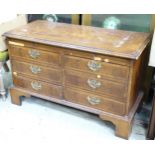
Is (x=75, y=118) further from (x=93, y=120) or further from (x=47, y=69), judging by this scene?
(x=47, y=69)

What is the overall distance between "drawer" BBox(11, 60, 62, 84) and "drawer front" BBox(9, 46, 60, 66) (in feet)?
0.16

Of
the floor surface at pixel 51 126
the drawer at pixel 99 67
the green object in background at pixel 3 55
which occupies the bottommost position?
the floor surface at pixel 51 126

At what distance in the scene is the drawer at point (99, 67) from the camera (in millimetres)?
1512

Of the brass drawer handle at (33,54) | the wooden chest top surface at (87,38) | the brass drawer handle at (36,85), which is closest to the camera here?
the wooden chest top surface at (87,38)

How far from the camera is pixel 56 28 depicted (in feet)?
6.26

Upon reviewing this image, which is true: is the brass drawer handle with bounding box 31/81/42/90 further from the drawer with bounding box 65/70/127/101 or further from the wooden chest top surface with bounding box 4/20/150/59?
the wooden chest top surface with bounding box 4/20/150/59

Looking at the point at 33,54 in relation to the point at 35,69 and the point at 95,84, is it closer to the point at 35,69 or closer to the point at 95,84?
the point at 35,69

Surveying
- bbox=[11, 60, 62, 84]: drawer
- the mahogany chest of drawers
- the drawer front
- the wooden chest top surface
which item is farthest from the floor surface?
the wooden chest top surface

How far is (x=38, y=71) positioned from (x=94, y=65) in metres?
0.46

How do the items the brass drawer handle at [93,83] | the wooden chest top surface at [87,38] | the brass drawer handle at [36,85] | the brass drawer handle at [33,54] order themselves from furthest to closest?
the brass drawer handle at [36,85] → the brass drawer handle at [33,54] → the brass drawer handle at [93,83] → the wooden chest top surface at [87,38]

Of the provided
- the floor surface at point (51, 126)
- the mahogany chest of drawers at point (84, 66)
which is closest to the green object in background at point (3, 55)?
the mahogany chest of drawers at point (84, 66)

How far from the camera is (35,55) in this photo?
178 cm

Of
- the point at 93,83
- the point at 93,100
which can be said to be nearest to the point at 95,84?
the point at 93,83

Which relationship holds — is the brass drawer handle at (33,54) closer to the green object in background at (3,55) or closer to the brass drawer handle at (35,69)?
the brass drawer handle at (35,69)
